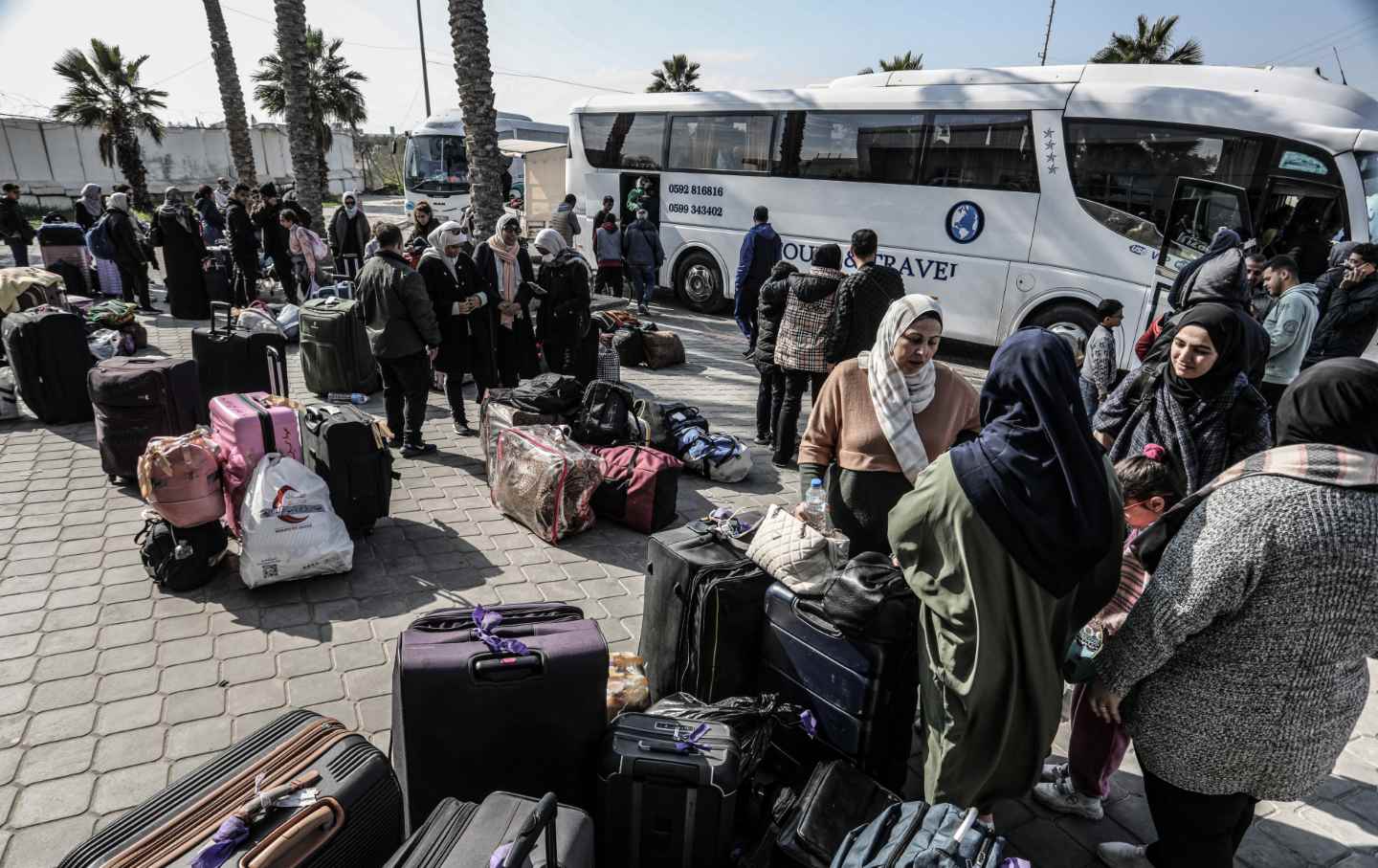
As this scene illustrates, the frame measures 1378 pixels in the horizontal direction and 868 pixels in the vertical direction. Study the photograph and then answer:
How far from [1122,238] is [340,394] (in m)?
9.02

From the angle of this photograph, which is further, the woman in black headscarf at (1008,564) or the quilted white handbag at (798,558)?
the quilted white handbag at (798,558)

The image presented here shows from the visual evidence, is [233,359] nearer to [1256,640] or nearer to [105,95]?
[1256,640]

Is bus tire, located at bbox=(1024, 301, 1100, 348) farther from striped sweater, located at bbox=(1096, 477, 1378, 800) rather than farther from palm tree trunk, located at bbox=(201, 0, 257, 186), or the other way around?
palm tree trunk, located at bbox=(201, 0, 257, 186)

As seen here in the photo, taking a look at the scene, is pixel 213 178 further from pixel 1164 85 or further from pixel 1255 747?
pixel 1255 747

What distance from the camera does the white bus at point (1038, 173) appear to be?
27.2ft

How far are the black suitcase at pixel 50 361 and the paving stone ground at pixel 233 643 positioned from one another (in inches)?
21.0

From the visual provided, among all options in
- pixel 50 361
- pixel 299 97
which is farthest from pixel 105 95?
pixel 50 361

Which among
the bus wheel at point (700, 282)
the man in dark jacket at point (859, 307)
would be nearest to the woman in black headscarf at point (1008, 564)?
the man in dark jacket at point (859, 307)

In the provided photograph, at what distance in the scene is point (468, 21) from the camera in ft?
31.1

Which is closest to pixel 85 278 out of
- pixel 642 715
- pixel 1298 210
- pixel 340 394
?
pixel 340 394

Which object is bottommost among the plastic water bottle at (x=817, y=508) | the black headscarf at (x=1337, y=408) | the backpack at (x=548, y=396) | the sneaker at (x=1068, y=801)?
the sneaker at (x=1068, y=801)

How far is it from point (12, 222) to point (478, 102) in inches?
297

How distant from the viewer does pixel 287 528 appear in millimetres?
3963

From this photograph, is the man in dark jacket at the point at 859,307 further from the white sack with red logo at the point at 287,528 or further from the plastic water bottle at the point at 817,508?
the white sack with red logo at the point at 287,528
